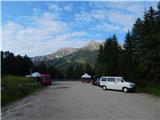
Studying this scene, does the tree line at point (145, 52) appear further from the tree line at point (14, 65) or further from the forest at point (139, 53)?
the tree line at point (14, 65)

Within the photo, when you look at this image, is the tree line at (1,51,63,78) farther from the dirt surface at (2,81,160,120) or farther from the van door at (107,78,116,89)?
the dirt surface at (2,81,160,120)

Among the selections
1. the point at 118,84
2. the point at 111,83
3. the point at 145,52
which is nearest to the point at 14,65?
the point at 111,83

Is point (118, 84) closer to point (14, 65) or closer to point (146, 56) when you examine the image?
point (146, 56)

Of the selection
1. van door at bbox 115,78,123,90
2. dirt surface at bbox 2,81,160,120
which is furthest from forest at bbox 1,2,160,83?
dirt surface at bbox 2,81,160,120

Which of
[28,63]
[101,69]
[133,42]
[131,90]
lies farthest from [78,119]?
[28,63]

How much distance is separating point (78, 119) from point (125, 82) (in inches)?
1056

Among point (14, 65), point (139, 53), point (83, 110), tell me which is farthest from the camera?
point (14, 65)

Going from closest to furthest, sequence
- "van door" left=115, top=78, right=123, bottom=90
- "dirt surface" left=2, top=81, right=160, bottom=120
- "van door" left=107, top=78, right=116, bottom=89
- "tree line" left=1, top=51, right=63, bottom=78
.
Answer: "dirt surface" left=2, top=81, right=160, bottom=120
"van door" left=115, top=78, right=123, bottom=90
"van door" left=107, top=78, right=116, bottom=89
"tree line" left=1, top=51, right=63, bottom=78

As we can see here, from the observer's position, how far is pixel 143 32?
4938 centimetres

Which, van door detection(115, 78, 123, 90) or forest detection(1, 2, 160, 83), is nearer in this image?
van door detection(115, 78, 123, 90)

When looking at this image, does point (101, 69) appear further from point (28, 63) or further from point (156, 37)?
point (28, 63)

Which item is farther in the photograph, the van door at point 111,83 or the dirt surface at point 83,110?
the van door at point 111,83

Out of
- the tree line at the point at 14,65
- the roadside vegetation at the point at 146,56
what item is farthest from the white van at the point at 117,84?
the tree line at the point at 14,65

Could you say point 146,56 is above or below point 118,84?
above
